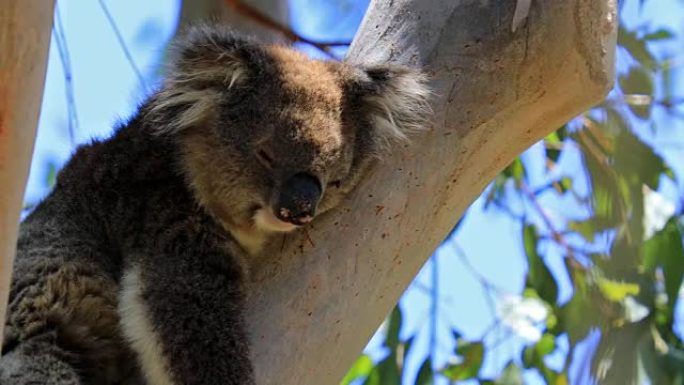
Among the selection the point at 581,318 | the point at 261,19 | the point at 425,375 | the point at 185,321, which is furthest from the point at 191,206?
the point at 425,375

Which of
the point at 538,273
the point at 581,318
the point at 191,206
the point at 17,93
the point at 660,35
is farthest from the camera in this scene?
the point at 538,273

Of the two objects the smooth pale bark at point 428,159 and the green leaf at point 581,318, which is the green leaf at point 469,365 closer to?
the green leaf at point 581,318

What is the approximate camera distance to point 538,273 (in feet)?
13.3

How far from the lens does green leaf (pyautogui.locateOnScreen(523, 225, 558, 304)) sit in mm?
4001

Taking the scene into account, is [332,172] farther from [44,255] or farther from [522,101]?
[44,255]

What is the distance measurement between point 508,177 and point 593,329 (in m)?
2.14

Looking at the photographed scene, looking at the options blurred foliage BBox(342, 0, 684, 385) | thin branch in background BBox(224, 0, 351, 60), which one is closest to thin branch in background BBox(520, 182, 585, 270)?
blurred foliage BBox(342, 0, 684, 385)

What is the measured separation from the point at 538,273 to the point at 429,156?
6.08 ft

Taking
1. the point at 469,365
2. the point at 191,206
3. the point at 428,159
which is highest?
the point at 191,206

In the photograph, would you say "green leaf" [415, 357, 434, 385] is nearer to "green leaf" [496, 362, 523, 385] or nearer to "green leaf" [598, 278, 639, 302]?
"green leaf" [496, 362, 523, 385]

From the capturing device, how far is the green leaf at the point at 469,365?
4.30 m

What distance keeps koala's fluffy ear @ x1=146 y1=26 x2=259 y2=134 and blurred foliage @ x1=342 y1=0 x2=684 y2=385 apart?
97cm

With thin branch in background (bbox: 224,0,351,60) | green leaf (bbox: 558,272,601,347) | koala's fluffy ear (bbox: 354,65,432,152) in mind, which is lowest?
green leaf (bbox: 558,272,601,347)

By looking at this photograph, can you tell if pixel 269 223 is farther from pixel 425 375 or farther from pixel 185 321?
pixel 425 375
